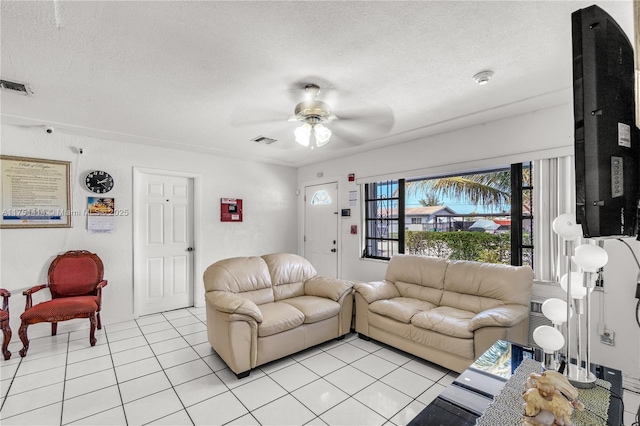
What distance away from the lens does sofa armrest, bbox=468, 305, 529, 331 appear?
2.36m

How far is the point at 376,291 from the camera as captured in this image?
3.39 metres

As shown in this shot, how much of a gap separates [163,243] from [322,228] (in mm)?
2628

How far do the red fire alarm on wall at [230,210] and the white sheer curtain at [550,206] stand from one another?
13.9 ft

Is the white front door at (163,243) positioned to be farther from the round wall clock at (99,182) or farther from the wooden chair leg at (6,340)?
the wooden chair leg at (6,340)

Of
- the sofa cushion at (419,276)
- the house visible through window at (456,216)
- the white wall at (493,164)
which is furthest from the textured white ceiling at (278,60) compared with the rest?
the sofa cushion at (419,276)

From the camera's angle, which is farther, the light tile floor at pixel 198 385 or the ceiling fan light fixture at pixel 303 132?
the ceiling fan light fixture at pixel 303 132

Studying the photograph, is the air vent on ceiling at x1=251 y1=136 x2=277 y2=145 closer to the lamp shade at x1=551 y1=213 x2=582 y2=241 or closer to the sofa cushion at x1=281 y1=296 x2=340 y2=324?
the sofa cushion at x1=281 y1=296 x2=340 y2=324

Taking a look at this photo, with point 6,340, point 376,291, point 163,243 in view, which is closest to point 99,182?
point 163,243

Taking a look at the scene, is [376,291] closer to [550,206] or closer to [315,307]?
[315,307]

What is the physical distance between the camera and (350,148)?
14.6 ft

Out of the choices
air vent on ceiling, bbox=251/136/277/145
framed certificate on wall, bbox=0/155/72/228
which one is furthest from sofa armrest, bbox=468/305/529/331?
framed certificate on wall, bbox=0/155/72/228

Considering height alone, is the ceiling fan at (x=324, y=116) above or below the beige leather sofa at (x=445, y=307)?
above

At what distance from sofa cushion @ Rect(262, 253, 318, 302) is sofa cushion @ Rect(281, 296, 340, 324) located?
0.17 meters

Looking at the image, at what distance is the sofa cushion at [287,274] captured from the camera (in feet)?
11.7
